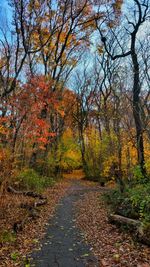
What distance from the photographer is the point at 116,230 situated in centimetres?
805

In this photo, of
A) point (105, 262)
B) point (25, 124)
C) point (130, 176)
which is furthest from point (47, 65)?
point (105, 262)

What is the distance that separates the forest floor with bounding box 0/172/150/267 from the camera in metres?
5.72

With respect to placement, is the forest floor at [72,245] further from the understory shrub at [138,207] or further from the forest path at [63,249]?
the understory shrub at [138,207]

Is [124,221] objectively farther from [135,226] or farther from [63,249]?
[63,249]

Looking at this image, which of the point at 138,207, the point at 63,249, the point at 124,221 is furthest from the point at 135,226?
the point at 63,249

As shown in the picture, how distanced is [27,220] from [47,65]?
1305 centimetres

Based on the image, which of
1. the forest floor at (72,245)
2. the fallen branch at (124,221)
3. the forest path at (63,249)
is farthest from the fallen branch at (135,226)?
the forest path at (63,249)

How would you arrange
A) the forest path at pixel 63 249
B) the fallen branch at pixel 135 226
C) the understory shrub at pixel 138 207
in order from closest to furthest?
the forest path at pixel 63 249 < the fallen branch at pixel 135 226 < the understory shrub at pixel 138 207

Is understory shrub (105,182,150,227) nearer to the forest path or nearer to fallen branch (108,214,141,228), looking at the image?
fallen branch (108,214,141,228)

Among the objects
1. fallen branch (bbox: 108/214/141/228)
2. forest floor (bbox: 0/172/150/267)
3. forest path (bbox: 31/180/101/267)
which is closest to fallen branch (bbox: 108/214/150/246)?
fallen branch (bbox: 108/214/141/228)

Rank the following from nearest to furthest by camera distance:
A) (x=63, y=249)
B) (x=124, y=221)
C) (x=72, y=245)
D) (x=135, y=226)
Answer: (x=63, y=249) < (x=72, y=245) < (x=135, y=226) < (x=124, y=221)

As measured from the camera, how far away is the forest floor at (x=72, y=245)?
5719 millimetres

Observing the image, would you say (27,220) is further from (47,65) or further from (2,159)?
(47,65)

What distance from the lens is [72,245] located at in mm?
6863
